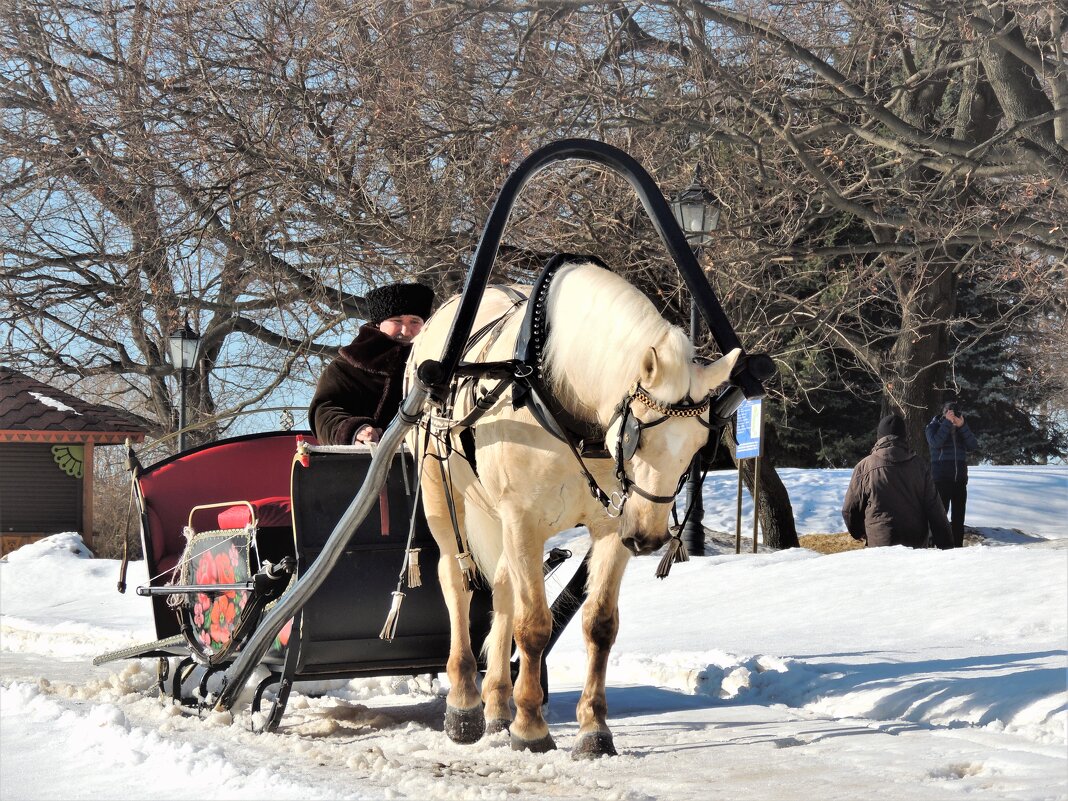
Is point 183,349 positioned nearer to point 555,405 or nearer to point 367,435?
point 367,435

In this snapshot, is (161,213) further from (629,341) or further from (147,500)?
(629,341)

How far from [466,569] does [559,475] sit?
927 mm

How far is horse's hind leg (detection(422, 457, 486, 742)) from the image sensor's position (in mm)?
5051

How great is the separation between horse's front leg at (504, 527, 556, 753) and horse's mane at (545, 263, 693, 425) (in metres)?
0.54

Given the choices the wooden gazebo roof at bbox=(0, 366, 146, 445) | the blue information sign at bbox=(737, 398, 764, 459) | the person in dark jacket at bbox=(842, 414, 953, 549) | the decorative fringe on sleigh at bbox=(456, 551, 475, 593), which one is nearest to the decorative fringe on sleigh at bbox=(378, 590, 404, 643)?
the decorative fringe on sleigh at bbox=(456, 551, 475, 593)

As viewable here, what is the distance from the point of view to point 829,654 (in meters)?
6.75

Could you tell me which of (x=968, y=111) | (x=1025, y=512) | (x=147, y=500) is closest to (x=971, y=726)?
(x=147, y=500)

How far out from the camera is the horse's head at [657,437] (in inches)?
156

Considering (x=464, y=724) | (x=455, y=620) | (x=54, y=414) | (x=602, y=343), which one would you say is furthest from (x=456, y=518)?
(x=54, y=414)

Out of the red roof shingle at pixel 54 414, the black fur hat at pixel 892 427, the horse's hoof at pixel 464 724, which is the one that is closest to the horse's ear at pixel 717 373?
the horse's hoof at pixel 464 724

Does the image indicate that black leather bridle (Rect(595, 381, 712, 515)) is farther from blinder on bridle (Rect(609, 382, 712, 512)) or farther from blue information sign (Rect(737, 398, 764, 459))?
blue information sign (Rect(737, 398, 764, 459))

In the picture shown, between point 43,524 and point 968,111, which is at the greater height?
Result: point 968,111

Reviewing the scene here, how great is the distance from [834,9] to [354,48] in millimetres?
4406

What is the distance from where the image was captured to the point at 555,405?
444 cm
